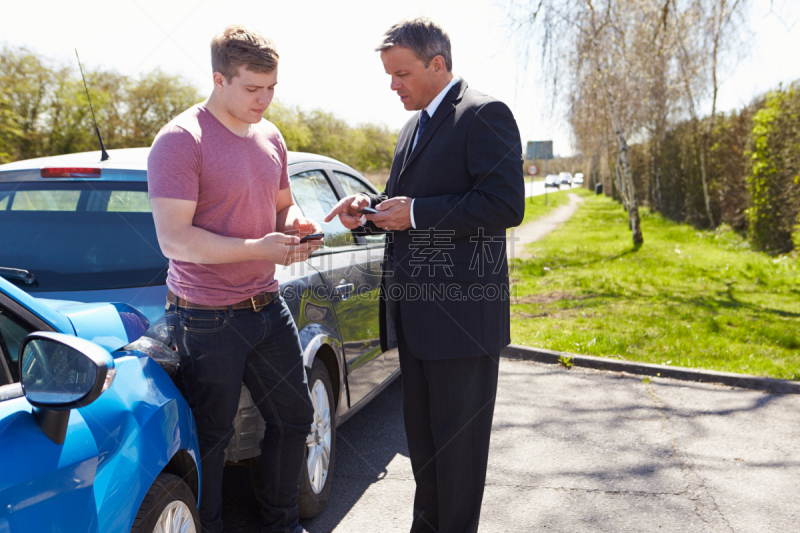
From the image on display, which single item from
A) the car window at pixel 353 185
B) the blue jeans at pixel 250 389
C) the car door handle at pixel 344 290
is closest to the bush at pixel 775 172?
the car window at pixel 353 185

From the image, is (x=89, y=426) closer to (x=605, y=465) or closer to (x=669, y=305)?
(x=605, y=465)

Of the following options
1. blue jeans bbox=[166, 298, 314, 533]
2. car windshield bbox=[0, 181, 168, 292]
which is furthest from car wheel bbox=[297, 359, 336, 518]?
car windshield bbox=[0, 181, 168, 292]

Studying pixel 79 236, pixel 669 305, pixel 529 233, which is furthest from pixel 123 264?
pixel 529 233

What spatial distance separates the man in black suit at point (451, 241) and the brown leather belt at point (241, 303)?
17.9 inches

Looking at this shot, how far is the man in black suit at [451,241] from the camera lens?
2094 mm

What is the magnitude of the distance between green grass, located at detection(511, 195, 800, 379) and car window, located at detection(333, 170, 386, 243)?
9.13 feet

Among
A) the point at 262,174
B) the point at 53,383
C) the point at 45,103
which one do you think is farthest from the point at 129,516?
the point at 45,103

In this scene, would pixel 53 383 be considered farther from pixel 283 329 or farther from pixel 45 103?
pixel 45 103

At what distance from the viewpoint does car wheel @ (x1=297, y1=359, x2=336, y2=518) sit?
2793mm

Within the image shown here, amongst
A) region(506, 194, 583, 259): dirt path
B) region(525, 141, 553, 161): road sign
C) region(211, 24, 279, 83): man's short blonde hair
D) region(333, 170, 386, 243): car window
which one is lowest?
region(506, 194, 583, 259): dirt path

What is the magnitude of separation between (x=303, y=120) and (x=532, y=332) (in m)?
31.2

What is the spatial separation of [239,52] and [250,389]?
131 cm

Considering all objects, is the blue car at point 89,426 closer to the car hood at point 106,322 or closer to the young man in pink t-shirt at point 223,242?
the car hood at point 106,322

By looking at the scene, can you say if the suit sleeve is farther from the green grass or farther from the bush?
the bush
